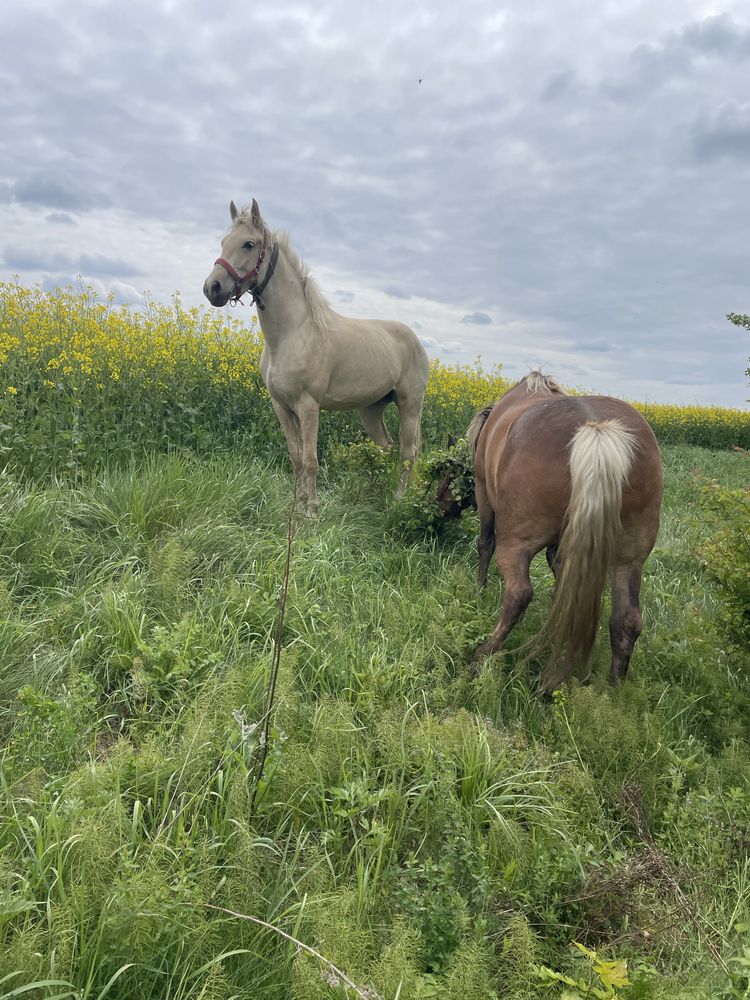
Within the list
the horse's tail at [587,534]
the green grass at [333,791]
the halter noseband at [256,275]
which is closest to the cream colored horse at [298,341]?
the halter noseband at [256,275]

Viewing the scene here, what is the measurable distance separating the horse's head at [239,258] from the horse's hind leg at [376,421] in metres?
2.38

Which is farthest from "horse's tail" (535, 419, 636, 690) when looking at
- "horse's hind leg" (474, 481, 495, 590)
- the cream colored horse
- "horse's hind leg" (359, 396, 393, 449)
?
"horse's hind leg" (359, 396, 393, 449)

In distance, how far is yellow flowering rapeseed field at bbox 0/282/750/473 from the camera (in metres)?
5.48

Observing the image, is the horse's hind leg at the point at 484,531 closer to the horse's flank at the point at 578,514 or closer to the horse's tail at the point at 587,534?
the horse's flank at the point at 578,514

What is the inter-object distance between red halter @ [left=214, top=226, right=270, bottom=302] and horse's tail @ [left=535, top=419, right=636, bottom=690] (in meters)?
3.33

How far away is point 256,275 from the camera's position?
5316 mm

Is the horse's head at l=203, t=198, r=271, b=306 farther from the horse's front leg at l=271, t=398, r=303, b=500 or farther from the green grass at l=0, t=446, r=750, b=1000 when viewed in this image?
the green grass at l=0, t=446, r=750, b=1000

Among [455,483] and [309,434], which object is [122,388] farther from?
[455,483]

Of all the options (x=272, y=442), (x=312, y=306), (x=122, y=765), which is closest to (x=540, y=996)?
(x=122, y=765)

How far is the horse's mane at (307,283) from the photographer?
18.3ft

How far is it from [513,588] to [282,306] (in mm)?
3498

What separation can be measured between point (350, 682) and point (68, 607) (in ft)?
5.35

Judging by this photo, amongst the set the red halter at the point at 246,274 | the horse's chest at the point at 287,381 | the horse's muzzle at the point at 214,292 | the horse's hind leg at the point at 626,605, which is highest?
the red halter at the point at 246,274

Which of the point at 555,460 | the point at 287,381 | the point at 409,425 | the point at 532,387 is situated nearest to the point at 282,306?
the point at 287,381
